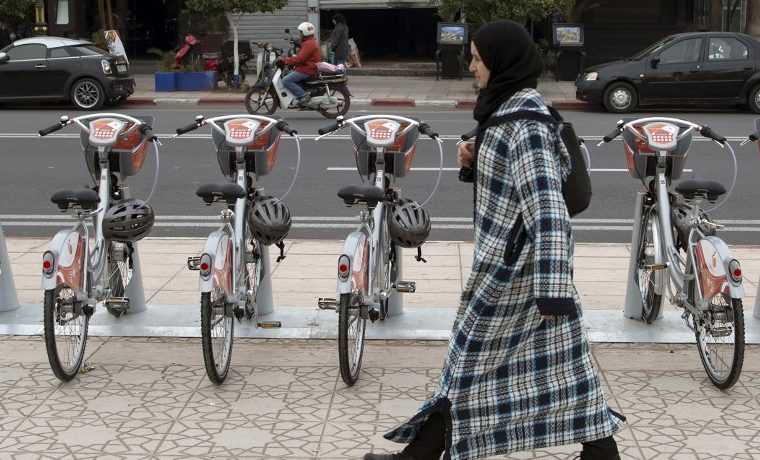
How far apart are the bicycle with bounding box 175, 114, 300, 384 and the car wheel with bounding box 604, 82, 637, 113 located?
566 inches

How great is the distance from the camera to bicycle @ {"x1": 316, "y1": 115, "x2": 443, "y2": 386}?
5523 millimetres

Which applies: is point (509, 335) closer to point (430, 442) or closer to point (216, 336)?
point (430, 442)

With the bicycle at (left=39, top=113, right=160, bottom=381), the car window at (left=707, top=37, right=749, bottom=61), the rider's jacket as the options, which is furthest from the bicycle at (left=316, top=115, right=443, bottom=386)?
the car window at (left=707, top=37, right=749, bottom=61)

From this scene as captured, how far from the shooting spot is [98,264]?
19.4 feet

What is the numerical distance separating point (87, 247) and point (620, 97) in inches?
607

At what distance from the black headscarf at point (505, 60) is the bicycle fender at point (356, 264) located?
60.5 inches

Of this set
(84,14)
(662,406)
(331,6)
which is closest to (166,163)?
(662,406)

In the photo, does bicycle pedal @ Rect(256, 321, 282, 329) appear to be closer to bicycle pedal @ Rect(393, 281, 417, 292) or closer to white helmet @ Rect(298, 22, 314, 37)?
bicycle pedal @ Rect(393, 281, 417, 292)

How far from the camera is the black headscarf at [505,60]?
405cm

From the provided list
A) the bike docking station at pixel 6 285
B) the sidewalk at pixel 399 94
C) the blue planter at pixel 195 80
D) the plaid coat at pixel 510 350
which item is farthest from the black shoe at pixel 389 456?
the blue planter at pixel 195 80

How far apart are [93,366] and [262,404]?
1.06m

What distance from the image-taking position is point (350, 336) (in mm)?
5598

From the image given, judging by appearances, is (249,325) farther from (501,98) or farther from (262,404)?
(501,98)

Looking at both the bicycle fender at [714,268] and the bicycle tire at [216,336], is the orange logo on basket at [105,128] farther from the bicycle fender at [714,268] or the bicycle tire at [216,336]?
the bicycle fender at [714,268]
